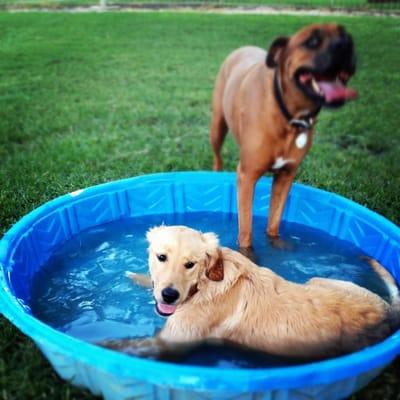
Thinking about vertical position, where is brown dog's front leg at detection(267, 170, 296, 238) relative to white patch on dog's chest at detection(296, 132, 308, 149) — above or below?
below

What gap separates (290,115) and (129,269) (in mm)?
1866

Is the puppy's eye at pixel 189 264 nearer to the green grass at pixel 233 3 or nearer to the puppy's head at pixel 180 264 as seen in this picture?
the puppy's head at pixel 180 264

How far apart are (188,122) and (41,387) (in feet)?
17.5

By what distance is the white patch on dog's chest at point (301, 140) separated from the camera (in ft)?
12.7

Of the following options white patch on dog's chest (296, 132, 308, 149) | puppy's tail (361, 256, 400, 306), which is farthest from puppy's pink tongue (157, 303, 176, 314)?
white patch on dog's chest (296, 132, 308, 149)

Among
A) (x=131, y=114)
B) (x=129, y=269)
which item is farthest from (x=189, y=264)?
(x=131, y=114)

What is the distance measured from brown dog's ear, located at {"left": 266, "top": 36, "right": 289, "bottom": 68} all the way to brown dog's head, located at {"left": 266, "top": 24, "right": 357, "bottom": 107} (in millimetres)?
48

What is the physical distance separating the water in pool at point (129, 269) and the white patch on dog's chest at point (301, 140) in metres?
1.09

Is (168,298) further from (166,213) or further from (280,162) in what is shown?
(166,213)

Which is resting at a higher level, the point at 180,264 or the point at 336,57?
the point at 336,57

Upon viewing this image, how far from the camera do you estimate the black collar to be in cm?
368

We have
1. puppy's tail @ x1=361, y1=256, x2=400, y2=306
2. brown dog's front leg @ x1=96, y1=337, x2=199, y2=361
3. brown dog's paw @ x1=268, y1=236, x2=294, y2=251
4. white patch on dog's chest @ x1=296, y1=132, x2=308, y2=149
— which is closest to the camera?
brown dog's front leg @ x1=96, y1=337, x2=199, y2=361

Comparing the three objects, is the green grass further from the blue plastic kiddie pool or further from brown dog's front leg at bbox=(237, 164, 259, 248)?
brown dog's front leg at bbox=(237, 164, 259, 248)

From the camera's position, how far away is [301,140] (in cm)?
390
